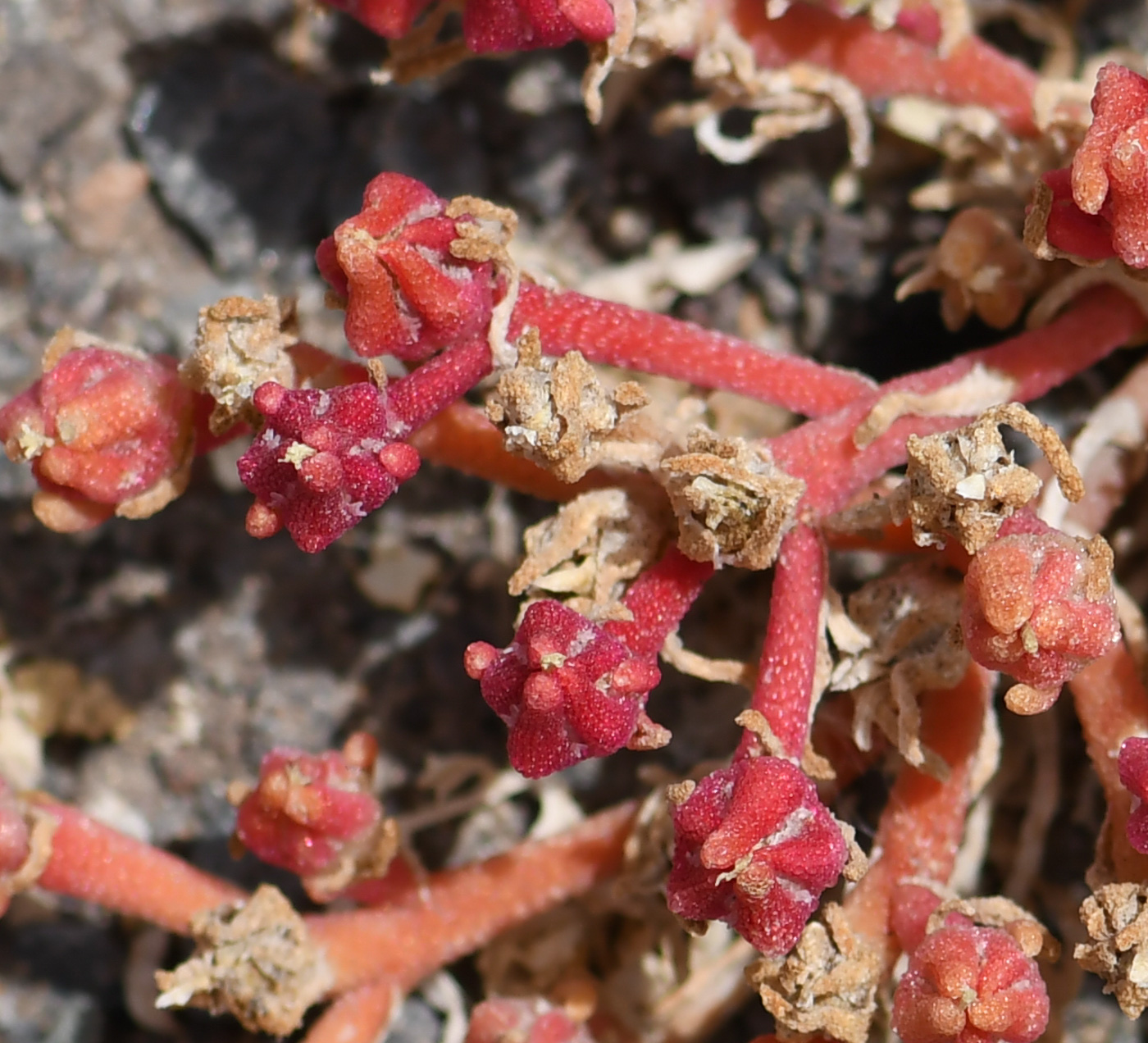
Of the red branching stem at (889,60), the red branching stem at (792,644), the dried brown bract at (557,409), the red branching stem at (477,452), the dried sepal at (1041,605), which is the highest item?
the red branching stem at (889,60)

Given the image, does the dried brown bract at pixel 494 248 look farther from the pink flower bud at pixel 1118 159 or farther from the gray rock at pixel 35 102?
the gray rock at pixel 35 102

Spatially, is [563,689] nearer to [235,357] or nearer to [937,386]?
[235,357]

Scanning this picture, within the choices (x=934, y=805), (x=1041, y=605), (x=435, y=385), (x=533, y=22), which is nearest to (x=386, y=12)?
(x=533, y=22)

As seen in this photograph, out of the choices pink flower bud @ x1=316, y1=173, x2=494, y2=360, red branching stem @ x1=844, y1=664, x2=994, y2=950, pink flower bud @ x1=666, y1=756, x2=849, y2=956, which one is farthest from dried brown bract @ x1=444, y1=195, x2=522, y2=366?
red branching stem @ x1=844, y1=664, x2=994, y2=950

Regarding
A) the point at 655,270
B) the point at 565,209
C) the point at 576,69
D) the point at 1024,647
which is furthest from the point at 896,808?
the point at 576,69

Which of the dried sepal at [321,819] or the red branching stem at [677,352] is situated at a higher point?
the red branching stem at [677,352]

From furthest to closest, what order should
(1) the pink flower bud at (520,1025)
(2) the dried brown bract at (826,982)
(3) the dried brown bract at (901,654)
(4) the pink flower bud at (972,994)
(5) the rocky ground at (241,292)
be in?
1. (5) the rocky ground at (241,292)
2. (1) the pink flower bud at (520,1025)
3. (3) the dried brown bract at (901,654)
4. (2) the dried brown bract at (826,982)
5. (4) the pink flower bud at (972,994)

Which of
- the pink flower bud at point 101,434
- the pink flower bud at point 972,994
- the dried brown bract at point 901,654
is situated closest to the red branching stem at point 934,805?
the dried brown bract at point 901,654

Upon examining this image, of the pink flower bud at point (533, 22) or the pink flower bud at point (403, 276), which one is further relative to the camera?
the pink flower bud at point (533, 22)
